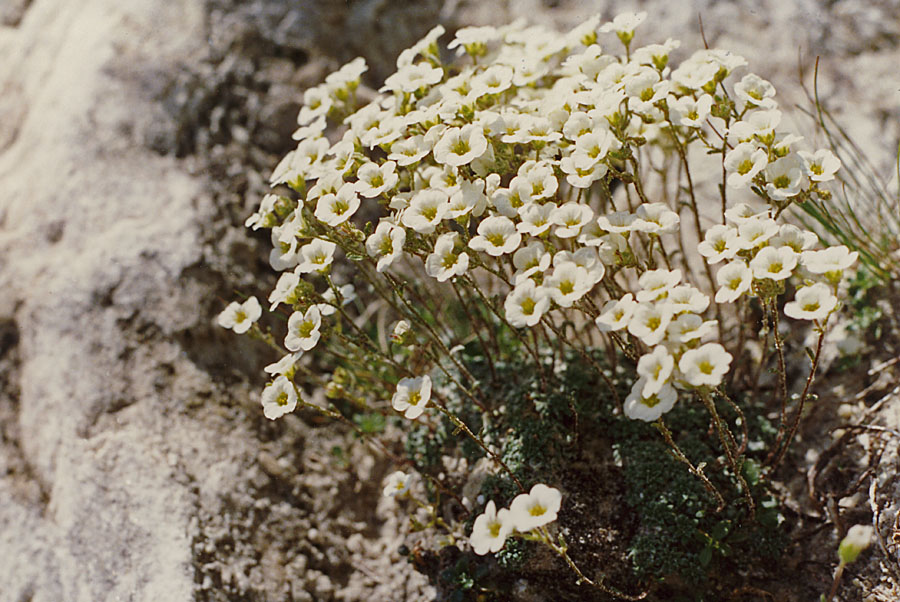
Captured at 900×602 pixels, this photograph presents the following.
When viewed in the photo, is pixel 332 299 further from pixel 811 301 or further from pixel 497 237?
pixel 811 301

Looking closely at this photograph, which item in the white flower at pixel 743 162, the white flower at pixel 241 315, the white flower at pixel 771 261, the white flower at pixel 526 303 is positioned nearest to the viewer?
the white flower at pixel 771 261

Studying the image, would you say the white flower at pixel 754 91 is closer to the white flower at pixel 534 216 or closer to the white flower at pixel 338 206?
the white flower at pixel 534 216

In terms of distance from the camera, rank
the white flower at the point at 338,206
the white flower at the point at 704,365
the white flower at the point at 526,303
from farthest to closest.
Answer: the white flower at the point at 338,206 → the white flower at the point at 526,303 → the white flower at the point at 704,365

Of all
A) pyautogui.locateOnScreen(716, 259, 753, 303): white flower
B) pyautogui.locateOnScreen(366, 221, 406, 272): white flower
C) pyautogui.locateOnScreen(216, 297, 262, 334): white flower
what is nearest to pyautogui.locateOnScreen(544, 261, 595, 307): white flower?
pyautogui.locateOnScreen(716, 259, 753, 303): white flower

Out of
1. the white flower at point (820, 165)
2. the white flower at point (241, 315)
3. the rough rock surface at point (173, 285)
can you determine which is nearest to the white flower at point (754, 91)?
the white flower at point (820, 165)

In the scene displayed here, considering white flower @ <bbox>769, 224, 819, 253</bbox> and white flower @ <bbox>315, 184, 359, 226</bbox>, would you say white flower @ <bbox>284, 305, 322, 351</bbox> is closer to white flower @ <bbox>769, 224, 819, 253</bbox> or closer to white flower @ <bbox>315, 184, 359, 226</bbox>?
white flower @ <bbox>315, 184, 359, 226</bbox>

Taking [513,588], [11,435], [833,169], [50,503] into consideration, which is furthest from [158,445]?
[833,169]
